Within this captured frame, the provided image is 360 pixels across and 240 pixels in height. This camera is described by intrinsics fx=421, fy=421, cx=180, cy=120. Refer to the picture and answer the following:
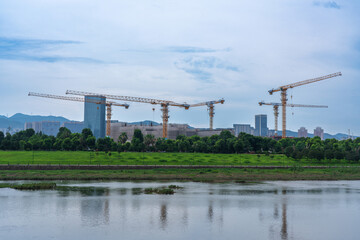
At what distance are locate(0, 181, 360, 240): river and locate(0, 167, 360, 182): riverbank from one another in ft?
44.9

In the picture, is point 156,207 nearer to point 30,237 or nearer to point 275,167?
point 30,237

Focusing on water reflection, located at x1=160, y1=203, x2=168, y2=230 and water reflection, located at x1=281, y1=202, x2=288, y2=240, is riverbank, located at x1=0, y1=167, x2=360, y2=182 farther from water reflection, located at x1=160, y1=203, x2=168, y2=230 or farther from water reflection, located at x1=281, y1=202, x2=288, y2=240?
water reflection, located at x1=281, y1=202, x2=288, y2=240

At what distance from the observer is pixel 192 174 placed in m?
87.4

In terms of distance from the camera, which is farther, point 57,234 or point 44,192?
point 44,192

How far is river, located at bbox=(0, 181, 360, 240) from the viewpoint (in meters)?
37.6

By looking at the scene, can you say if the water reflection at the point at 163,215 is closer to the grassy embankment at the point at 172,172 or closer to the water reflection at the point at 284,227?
the water reflection at the point at 284,227

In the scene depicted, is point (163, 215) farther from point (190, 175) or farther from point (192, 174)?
point (192, 174)

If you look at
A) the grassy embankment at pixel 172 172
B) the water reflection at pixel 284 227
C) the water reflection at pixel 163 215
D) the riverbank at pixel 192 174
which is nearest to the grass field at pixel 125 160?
the grassy embankment at pixel 172 172

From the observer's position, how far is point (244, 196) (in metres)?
59.9

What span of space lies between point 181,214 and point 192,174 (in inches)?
1643

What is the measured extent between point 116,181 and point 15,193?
21648mm

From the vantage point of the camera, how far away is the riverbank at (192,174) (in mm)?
80062

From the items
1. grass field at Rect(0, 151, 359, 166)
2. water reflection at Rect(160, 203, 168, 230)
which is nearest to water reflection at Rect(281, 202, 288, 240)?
water reflection at Rect(160, 203, 168, 230)

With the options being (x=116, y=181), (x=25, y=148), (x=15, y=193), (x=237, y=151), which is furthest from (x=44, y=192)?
(x=237, y=151)
